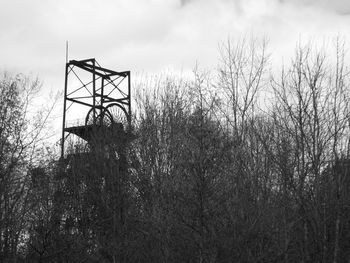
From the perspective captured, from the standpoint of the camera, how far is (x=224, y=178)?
1250cm

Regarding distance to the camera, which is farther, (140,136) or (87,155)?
(87,155)

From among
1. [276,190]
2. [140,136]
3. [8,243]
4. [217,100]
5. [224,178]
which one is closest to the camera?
[224,178]

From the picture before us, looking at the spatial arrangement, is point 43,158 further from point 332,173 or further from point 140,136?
point 332,173

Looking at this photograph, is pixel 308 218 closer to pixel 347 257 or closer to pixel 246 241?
pixel 347 257

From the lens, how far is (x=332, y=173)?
1448cm

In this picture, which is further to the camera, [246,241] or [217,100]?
[217,100]

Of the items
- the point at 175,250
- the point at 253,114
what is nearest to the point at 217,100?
the point at 253,114

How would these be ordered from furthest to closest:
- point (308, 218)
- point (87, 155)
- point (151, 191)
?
1. point (87, 155)
2. point (151, 191)
3. point (308, 218)

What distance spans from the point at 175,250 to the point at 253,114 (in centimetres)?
757

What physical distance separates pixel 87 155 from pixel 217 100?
972 centimetres

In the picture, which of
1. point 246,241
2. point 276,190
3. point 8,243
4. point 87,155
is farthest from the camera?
point 87,155

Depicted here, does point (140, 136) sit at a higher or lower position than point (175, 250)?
higher

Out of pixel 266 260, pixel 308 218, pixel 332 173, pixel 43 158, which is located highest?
pixel 43 158

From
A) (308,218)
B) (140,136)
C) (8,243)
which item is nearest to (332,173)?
(308,218)
